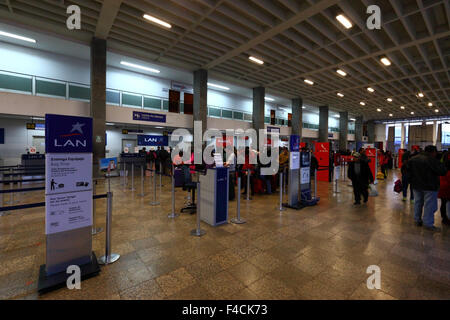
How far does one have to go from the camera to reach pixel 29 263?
8.95ft

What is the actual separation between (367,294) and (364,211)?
12.3 feet

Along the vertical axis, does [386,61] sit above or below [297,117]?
above

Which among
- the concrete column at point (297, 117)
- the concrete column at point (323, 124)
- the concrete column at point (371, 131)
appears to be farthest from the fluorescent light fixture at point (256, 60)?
the concrete column at point (371, 131)

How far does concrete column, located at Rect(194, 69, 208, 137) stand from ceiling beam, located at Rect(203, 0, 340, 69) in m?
1.32

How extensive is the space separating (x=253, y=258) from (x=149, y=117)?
36.6ft

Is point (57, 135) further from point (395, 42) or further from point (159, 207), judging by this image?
point (395, 42)

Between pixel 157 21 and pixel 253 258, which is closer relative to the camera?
pixel 253 258

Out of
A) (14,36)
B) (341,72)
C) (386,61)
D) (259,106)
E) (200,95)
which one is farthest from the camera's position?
(259,106)

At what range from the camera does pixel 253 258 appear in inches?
116

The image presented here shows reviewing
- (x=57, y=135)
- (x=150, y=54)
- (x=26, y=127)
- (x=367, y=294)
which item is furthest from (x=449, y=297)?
(x=26, y=127)

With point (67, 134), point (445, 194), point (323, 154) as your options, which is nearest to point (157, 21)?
point (67, 134)

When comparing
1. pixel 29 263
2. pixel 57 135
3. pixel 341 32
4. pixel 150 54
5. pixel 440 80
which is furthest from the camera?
pixel 440 80

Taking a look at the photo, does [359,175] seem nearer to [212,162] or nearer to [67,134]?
[212,162]

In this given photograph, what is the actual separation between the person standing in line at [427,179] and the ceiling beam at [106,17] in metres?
9.48
